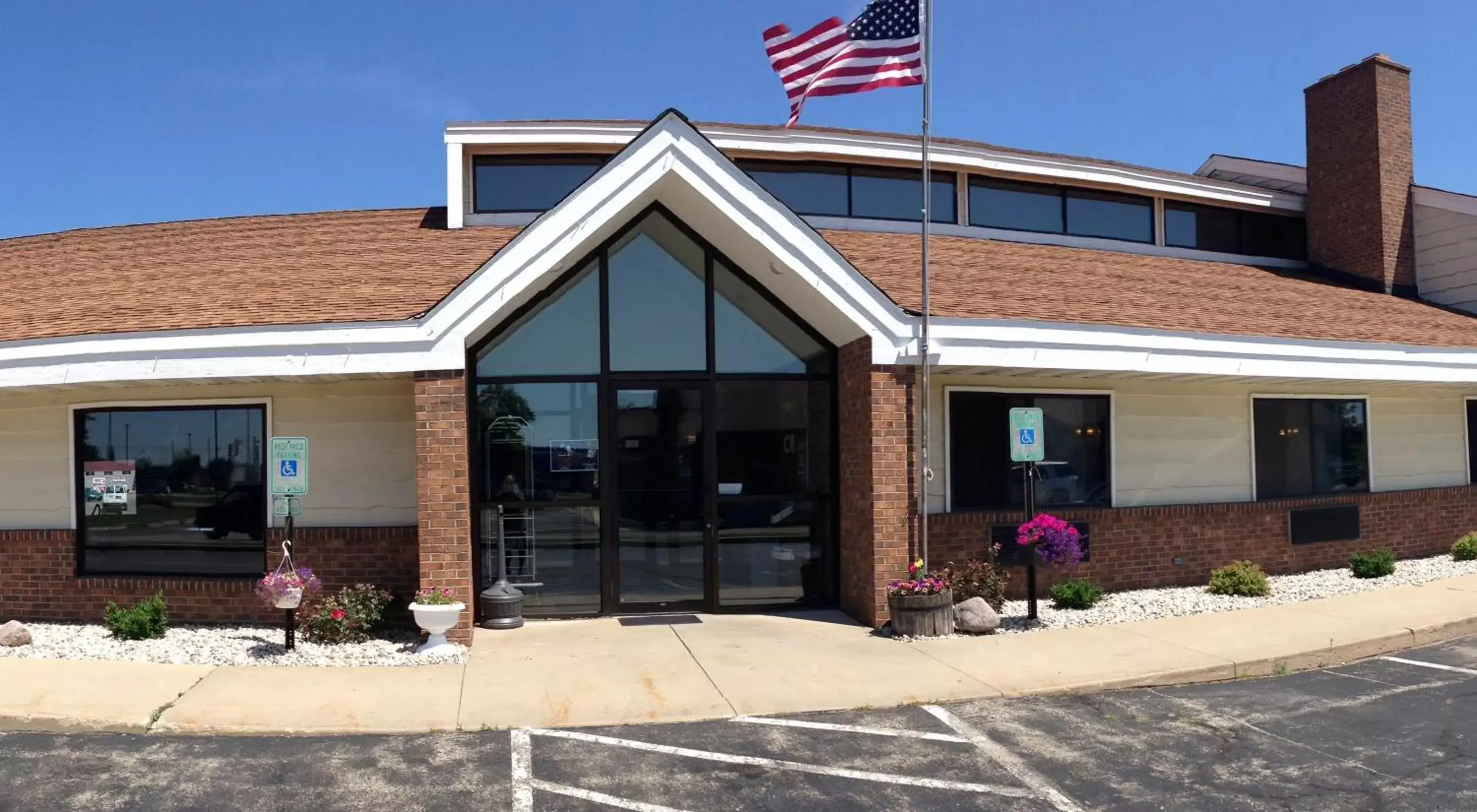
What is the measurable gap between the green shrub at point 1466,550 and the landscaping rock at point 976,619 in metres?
8.65

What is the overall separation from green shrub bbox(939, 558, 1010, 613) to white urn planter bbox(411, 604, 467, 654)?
5167 mm

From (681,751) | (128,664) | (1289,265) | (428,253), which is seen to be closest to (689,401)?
(428,253)

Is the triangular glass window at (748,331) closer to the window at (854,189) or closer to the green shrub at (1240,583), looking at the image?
the window at (854,189)

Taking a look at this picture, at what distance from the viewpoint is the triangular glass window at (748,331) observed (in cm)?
1128

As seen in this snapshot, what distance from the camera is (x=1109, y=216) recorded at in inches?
680

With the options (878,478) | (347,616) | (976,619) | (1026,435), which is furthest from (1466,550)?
(347,616)

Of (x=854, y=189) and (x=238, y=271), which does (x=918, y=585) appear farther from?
(x=238, y=271)

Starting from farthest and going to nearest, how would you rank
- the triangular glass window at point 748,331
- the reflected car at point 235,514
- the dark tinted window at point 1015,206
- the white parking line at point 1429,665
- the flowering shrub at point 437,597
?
the dark tinted window at point 1015,206 → the triangular glass window at point 748,331 → the reflected car at point 235,514 → the flowering shrub at point 437,597 → the white parking line at point 1429,665

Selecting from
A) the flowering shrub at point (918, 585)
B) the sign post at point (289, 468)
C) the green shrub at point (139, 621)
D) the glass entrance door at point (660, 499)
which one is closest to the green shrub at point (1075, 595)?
the flowering shrub at point (918, 585)

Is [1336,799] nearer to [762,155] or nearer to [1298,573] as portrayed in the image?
[1298,573]


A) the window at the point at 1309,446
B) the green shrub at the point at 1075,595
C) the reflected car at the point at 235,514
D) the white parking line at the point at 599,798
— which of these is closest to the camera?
the white parking line at the point at 599,798

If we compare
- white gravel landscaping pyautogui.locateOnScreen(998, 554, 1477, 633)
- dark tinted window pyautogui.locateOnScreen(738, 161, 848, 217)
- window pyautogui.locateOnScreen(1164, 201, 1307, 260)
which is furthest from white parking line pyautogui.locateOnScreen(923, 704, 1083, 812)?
window pyautogui.locateOnScreen(1164, 201, 1307, 260)

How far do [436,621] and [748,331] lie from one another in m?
4.60

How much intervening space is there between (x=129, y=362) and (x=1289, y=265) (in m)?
18.3
